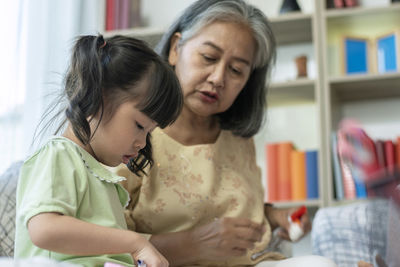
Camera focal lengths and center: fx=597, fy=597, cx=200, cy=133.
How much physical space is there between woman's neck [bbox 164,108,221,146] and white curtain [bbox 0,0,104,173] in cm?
67

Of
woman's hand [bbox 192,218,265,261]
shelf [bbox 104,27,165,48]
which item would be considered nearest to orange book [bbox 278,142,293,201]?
shelf [bbox 104,27,165,48]

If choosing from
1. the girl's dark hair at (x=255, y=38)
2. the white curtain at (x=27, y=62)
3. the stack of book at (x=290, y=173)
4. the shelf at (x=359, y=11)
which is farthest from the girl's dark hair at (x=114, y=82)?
the shelf at (x=359, y=11)

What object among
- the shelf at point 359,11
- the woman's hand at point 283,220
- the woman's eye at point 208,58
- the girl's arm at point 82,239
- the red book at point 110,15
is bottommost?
the woman's hand at point 283,220

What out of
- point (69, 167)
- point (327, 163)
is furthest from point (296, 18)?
point (69, 167)

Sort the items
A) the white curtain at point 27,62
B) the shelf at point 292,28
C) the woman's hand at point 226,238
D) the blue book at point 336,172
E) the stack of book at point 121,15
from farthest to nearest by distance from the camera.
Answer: the stack of book at point 121,15
the shelf at point 292,28
the blue book at point 336,172
the white curtain at point 27,62
the woman's hand at point 226,238

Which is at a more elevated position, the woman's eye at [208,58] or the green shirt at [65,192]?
the woman's eye at [208,58]

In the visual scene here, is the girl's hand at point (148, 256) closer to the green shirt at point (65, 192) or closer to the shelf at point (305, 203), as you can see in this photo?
the green shirt at point (65, 192)

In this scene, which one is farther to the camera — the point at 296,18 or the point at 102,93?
the point at 296,18

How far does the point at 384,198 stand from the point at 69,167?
22.3 inches

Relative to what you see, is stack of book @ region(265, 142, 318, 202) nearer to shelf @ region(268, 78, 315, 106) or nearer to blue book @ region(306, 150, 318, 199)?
blue book @ region(306, 150, 318, 199)

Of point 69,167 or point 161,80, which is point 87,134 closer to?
point 69,167

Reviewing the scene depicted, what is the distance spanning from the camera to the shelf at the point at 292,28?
109 inches

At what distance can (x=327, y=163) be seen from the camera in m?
2.61

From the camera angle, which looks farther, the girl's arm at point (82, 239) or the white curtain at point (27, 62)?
the white curtain at point (27, 62)
